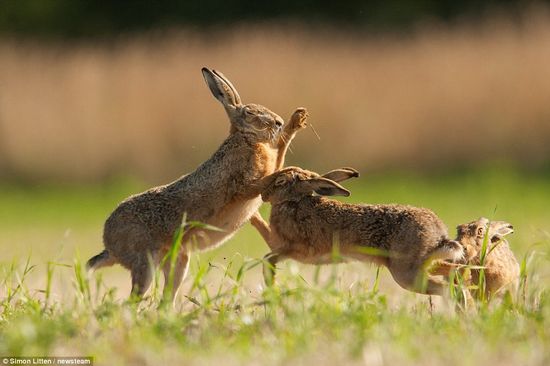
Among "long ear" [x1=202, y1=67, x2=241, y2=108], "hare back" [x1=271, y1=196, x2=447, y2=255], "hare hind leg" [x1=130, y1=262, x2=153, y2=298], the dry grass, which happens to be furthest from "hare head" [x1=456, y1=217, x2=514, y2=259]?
the dry grass

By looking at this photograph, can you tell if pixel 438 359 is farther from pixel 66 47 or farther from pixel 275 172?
pixel 66 47

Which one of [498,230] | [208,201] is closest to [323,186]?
[208,201]

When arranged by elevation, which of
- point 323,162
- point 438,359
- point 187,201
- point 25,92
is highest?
point 25,92

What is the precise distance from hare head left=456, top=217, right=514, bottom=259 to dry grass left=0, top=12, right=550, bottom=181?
32.8 ft

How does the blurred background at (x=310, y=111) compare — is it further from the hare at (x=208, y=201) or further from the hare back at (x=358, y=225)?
the hare back at (x=358, y=225)

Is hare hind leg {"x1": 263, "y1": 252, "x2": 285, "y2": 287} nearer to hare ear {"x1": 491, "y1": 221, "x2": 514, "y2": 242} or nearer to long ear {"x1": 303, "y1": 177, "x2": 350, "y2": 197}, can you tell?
long ear {"x1": 303, "y1": 177, "x2": 350, "y2": 197}

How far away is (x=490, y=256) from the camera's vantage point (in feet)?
20.2

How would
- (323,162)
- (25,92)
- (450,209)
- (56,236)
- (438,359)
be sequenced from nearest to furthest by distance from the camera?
(438,359)
(56,236)
(450,209)
(323,162)
(25,92)

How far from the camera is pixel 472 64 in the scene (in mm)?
16922

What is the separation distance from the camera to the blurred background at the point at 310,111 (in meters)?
16.4

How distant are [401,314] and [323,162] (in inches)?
457

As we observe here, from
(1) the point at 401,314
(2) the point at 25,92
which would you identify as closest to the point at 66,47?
(2) the point at 25,92

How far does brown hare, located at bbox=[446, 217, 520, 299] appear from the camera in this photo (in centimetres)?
610

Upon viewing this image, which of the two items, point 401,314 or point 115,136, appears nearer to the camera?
point 401,314
